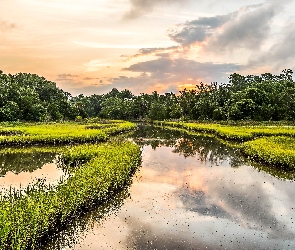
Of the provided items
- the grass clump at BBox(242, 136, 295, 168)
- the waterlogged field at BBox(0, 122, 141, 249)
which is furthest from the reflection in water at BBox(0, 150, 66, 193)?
the grass clump at BBox(242, 136, 295, 168)

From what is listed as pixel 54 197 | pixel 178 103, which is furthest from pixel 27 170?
pixel 178 103

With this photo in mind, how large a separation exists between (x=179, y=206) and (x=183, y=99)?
2545 inches

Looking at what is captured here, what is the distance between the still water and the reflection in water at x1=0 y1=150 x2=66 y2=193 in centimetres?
445

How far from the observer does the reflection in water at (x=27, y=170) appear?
602 inches

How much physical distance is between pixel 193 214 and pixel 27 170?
11.7 meters

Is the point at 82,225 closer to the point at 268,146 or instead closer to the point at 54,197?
the point at 54,197

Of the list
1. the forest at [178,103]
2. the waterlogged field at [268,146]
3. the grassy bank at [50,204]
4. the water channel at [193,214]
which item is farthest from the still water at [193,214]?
the forest at [178,103]

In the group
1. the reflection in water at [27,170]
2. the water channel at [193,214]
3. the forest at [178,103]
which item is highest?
the forest at [178,103]

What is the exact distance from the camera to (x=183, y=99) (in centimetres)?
7538

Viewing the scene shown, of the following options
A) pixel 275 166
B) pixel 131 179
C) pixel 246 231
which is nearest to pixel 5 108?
pixel 131 179

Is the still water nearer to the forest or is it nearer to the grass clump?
the grass clump

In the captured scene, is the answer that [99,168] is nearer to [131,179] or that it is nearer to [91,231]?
[131,179]

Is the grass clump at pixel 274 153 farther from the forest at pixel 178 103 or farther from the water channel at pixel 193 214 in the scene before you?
the forest at pixel 178 103

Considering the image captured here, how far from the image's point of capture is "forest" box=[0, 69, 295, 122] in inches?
2047
